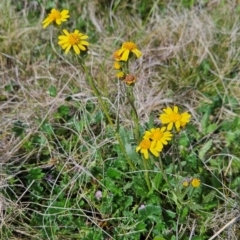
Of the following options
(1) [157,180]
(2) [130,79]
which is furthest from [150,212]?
(2) [130,79]

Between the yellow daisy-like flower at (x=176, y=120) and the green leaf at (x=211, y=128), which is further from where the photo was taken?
the green leaf at (x=211, y=128)

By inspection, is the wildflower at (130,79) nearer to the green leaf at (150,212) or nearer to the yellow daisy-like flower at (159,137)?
the yellow daisy-like flower at (159,137)

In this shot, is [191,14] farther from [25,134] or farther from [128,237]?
[128,237]

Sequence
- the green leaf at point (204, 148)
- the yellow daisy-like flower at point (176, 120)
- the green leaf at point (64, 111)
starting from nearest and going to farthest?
the yellow daisy-like flower at point (176, 120) → the green leaf at point (204, 148) → the green leaf at point (64, 111)

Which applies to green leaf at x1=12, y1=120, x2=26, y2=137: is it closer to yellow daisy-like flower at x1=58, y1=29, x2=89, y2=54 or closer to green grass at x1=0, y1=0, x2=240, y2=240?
green grass at x1=0, y1=0, x2=240, y2=240

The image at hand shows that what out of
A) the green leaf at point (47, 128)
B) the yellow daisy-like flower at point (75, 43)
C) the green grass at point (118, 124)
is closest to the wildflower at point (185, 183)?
the green grass at point (118, 124)

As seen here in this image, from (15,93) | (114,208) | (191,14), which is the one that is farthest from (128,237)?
(191,14)

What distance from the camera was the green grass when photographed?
→ 5.25 feet

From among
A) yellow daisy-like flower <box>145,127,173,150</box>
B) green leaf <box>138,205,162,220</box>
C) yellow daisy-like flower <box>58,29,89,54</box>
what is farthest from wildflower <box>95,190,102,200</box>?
yellow daisy-like flower <box>58,29,89,54</box>

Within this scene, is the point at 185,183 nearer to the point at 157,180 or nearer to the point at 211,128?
the point at 157,180

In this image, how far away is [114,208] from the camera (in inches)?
65.0

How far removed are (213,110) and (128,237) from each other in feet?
2.09

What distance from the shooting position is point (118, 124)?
5.06ft

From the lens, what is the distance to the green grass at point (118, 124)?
1601 millimetres
